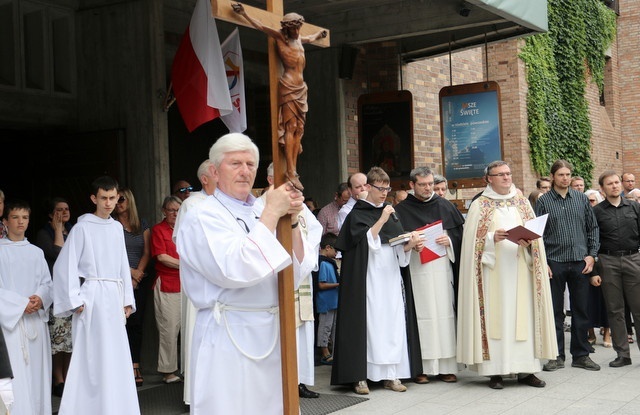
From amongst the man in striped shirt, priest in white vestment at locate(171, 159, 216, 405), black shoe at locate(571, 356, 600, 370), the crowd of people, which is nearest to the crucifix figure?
the crowd of people

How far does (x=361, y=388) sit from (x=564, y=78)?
13250 mm

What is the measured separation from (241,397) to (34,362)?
3.47m

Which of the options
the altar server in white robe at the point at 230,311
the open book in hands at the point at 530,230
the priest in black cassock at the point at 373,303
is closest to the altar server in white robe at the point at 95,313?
the priest in black cassock at the point at 373,303

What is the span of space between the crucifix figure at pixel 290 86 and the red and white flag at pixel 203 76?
4.64 meters

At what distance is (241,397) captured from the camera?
429 cm

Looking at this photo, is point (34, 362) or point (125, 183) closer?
point (34, 362)

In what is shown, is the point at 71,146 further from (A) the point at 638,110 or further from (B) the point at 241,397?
(A) the point at 638,110

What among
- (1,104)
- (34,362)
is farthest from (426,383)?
(1,104)

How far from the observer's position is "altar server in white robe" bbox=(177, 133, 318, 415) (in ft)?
13.9

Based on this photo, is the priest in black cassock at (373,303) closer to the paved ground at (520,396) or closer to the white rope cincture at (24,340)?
the paved ground at (520,396)

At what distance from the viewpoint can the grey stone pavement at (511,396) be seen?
7.64 m

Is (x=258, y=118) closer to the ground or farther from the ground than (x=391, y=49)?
closer to the ground

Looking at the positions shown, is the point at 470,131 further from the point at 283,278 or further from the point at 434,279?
the point at 283,278

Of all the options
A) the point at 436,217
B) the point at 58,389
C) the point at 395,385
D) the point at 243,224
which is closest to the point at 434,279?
the point at 436,217
